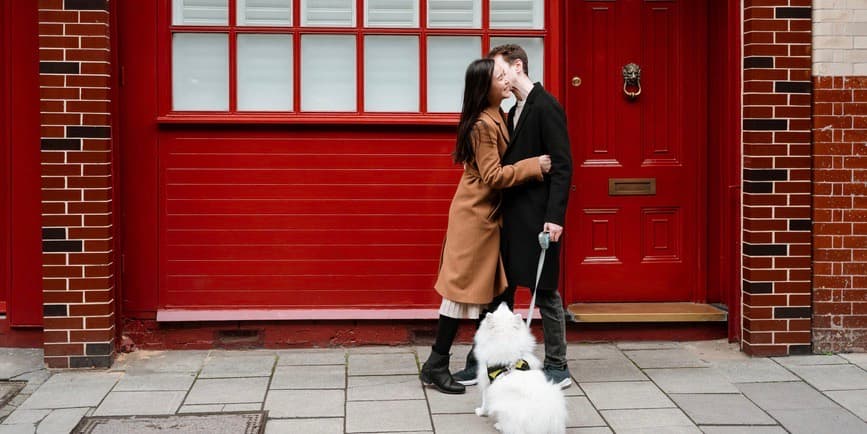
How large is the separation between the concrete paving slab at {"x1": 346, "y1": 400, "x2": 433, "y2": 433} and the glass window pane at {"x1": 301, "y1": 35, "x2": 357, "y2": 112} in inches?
85.9

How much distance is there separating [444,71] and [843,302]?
9.91 ft

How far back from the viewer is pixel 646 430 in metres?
5.20

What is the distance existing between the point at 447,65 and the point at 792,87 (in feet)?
7.34

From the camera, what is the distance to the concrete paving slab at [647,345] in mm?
6926

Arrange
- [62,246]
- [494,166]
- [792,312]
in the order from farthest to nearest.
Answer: [792,312] → [62,246] → [494,166]

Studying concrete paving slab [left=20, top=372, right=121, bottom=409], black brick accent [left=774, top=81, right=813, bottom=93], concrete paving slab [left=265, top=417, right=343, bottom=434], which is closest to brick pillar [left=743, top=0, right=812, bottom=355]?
black brick accent [left=774, top=81, right=813, bottom=93]

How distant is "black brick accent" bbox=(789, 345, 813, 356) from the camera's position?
674 centimetres

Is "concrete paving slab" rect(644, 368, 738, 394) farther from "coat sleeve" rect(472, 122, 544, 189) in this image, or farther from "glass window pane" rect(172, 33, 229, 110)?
"glass window pane" rect(172, 33, 229, 110)

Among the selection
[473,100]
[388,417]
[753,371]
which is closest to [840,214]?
[753,371]

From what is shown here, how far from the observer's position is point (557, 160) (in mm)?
5621

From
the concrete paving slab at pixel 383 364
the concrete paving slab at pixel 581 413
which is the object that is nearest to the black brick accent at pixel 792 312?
the concrete paving slab at pixel 581 413

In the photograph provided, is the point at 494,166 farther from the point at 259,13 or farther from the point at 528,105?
the point at 259,13

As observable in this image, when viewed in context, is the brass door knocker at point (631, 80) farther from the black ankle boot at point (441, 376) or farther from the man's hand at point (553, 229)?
the black ankle boot at point (441, 376)

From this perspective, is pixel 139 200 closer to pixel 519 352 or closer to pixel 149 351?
pixel 149 351
